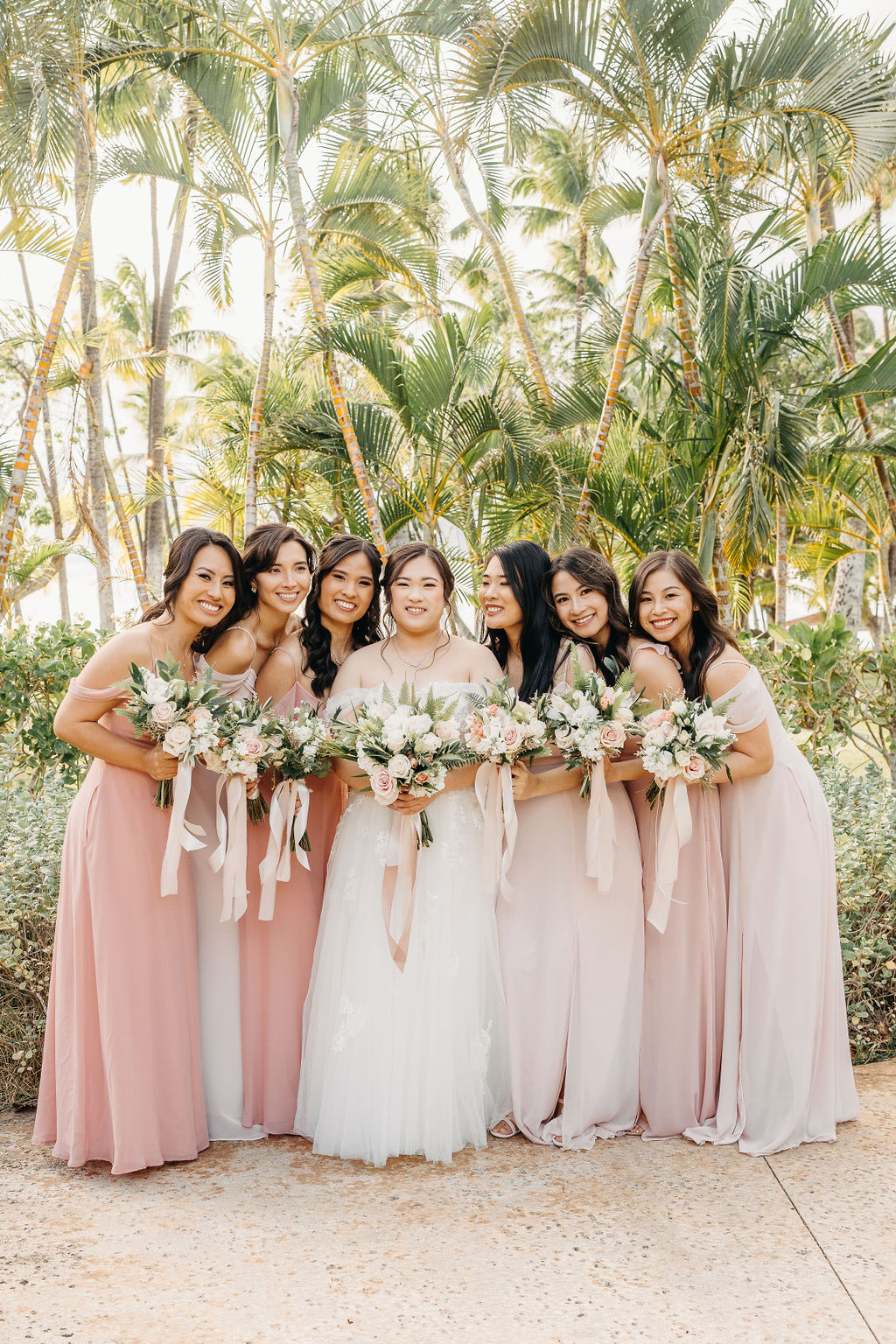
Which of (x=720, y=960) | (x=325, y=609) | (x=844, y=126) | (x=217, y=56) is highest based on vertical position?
(x=217, y=56)

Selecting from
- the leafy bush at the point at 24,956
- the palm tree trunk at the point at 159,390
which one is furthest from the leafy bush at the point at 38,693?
the palm tree trunk at the point at 159,390

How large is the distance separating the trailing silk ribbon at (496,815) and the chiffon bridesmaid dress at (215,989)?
3.71 feet

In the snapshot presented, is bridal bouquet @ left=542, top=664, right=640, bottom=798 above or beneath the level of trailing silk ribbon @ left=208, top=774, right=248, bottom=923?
above

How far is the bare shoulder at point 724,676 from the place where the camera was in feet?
14.2

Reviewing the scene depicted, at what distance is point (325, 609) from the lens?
4.85 m

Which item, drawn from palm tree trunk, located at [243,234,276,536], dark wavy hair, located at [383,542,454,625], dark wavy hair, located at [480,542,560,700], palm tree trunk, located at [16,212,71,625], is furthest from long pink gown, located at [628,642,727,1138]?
palm tree trunk, located at [16,212,71,625]

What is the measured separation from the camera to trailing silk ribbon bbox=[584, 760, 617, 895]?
13.9 ft

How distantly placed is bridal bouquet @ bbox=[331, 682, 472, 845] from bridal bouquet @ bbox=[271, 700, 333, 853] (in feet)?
0.34

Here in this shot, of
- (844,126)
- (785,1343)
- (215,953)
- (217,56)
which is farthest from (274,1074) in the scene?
(217,56)

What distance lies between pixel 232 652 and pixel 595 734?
1.69 m

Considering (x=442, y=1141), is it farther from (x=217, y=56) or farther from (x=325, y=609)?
(x=217, y=56)

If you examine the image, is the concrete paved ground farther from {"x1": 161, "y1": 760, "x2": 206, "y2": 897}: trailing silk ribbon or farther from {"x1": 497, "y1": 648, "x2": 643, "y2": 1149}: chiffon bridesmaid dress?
{"x1": 161, "y1": 760, "x2": 206, "y2": 897}: trailing silk ribbon

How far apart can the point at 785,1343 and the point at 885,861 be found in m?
3.30

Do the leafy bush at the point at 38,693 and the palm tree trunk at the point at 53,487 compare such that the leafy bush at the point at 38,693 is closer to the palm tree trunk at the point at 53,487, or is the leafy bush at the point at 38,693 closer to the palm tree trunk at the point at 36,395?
the palm tree trunk at the point at 36,395
